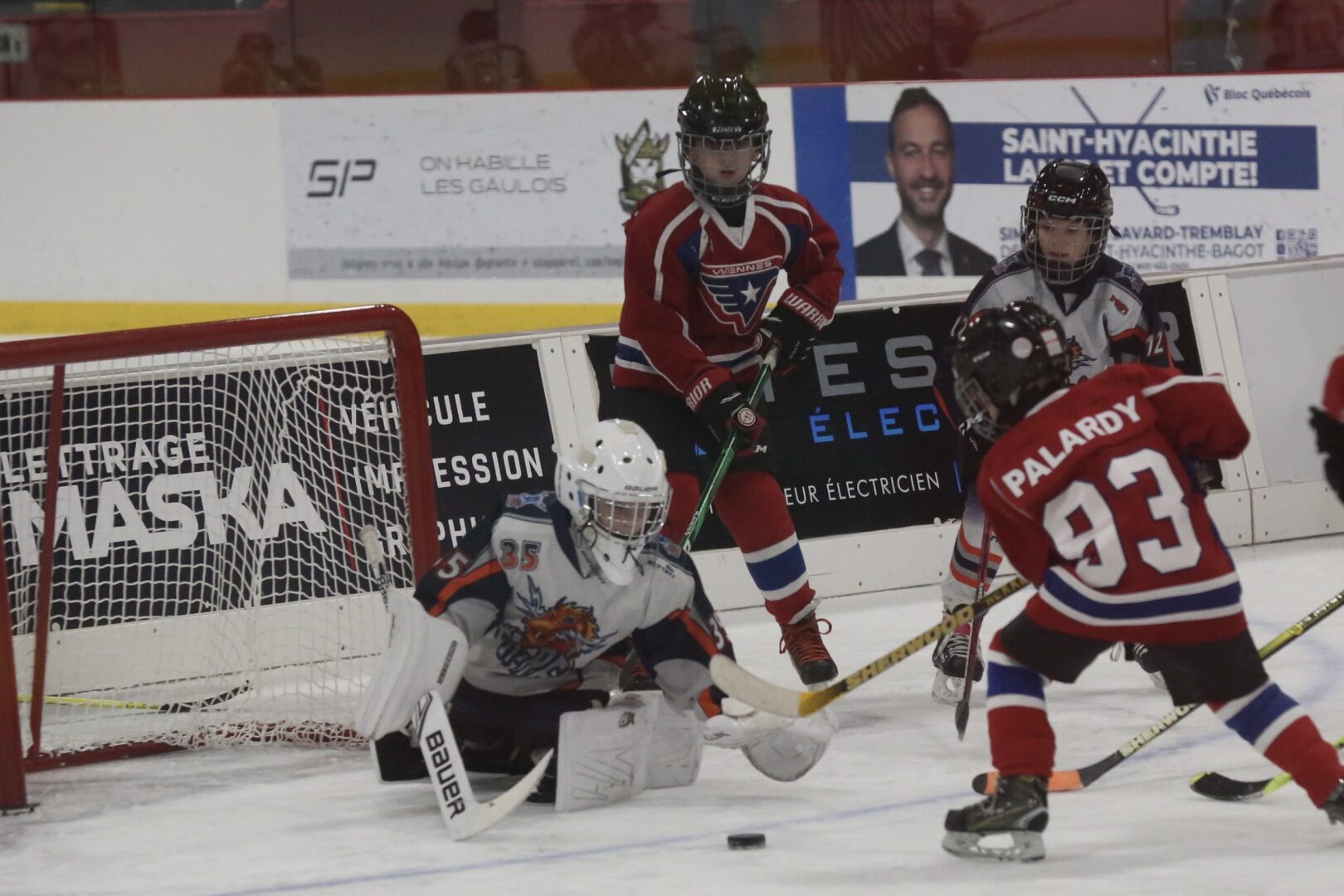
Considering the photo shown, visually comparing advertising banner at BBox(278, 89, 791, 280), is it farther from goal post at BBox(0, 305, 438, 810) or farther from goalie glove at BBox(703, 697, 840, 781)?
goalie glove at BBox(703, 697, 840, 781)

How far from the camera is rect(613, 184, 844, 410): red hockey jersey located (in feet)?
13.4

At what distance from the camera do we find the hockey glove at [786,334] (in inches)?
165

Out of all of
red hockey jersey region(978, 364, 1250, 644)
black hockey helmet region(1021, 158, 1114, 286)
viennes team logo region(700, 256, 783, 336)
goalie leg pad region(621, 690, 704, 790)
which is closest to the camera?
red hockey jersey region(978, 364, 1250, 644)

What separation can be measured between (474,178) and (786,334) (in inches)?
163

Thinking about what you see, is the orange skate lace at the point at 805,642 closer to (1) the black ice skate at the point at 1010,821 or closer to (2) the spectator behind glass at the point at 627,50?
(1) the black ice skate at the point at 1010,821

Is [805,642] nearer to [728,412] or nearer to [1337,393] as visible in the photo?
[728,412]

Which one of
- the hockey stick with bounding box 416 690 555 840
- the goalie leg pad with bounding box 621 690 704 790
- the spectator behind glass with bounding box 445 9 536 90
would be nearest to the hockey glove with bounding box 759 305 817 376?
the goalie leg pad with bounding box 621 690 704 790

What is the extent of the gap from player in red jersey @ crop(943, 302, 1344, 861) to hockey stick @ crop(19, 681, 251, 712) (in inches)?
75.2

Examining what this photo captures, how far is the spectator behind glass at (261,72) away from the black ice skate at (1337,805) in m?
6.56

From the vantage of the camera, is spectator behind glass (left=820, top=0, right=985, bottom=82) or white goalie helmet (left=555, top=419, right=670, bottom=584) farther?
spectator behind glass (left=820, top=0, right=985, bottom=82)

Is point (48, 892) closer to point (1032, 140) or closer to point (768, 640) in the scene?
point (768, 640)

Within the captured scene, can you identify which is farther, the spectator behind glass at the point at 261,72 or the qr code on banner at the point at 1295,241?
the spectator behind glass at the point at 261,72

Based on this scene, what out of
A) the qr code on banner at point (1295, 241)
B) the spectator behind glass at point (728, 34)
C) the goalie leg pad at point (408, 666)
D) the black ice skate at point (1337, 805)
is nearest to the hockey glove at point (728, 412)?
the goalie leg pad at point (408, 666)

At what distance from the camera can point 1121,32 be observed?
26.5 ft
